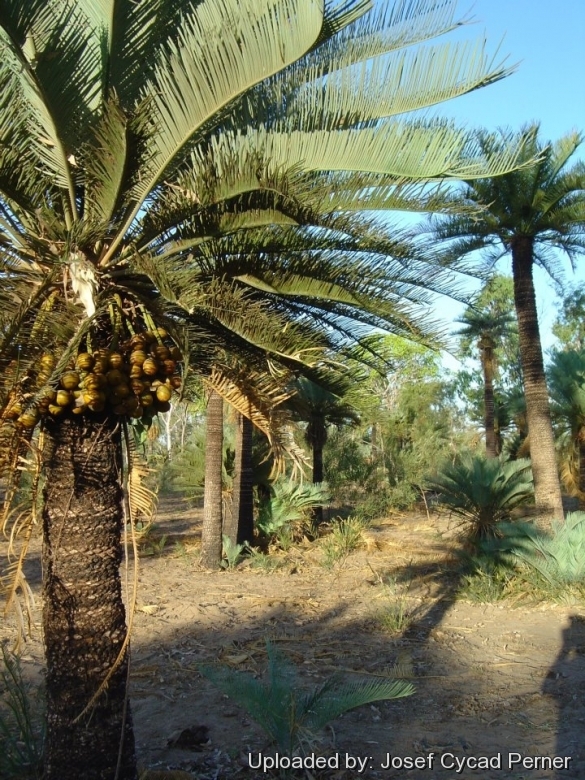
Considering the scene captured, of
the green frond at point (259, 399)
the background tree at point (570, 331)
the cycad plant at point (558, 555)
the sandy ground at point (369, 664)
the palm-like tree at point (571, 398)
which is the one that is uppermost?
the background tree at point (570, 331)

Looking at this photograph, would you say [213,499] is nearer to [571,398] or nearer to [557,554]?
[557,554]

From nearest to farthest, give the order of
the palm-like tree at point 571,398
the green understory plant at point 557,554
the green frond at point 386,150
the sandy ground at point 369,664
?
the green frond at point 386,150
the sandy ground at point 369,664
the green understory plant at point 557,554
the palm-like tree at point 571,398

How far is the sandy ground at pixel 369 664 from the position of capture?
15.8 ft

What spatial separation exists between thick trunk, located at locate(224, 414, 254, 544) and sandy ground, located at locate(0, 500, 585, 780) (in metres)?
0.93

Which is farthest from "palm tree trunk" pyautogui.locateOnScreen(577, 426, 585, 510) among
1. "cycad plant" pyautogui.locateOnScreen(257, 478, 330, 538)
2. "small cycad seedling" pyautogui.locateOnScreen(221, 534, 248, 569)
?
"small cycad seedling" pyautogui.locateOnScreen(221, 534, 248, 569)

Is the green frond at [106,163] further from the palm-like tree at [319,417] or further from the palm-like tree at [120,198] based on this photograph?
the palm-like tree at [319,417]

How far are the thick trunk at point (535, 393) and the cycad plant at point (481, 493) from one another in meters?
0.49

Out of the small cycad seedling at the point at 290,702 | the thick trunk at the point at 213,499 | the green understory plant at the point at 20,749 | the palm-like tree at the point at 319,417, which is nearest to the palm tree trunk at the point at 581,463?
the palm-like tree at the point at 319,417

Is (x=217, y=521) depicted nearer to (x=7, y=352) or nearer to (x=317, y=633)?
(x=317, y=633)

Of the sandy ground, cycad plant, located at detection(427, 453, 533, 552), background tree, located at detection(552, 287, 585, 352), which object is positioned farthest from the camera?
background tree, located at detection(552, 287, 585, 352)

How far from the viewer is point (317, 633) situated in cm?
777

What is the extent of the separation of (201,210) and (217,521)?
26.0 ft

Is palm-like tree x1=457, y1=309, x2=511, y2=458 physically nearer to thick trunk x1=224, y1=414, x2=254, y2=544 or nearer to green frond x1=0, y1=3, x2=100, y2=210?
thick trunk x1=224, y1=414, x2=254, y2=544

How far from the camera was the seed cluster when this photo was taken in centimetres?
336
